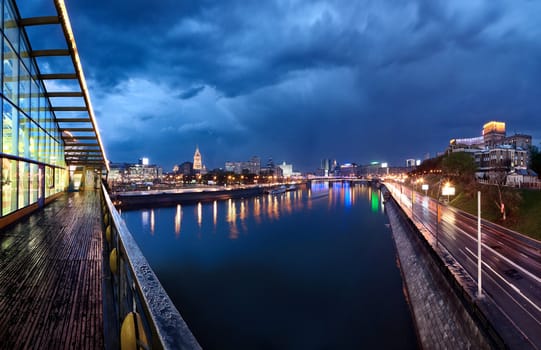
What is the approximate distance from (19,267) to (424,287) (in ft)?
47.6

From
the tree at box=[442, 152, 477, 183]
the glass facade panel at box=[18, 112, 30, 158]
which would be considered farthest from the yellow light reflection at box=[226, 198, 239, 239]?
the tree at box=[442, 152, 477, 183]

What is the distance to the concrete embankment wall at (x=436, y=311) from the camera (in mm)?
7473

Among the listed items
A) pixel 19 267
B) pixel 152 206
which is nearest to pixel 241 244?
pixel 19 267

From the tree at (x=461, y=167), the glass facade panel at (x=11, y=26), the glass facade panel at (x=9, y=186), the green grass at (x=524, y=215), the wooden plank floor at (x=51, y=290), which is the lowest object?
the green grass at (x=524, y=215)

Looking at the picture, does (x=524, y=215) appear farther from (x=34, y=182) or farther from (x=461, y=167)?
(x=34, y=182)

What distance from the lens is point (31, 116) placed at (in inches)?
552

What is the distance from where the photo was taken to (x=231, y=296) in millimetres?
15547

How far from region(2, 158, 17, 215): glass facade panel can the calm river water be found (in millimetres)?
8625

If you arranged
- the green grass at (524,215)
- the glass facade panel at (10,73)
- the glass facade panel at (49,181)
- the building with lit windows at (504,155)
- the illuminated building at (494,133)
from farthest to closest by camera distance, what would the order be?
the illuminated building at (494,133) < the building with lit windows at (504,155) < the green grass at (524,215) < the glass facade panel at (49,181) < the glass facade panel at (10,73)

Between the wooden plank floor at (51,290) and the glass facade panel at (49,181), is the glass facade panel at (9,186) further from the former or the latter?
the glass facade panel at (49,181)

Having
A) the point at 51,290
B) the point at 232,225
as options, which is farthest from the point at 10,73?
the point at 232,225

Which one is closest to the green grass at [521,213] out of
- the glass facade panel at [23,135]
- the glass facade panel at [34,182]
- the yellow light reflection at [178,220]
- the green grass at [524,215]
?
the green grass at [524,215]

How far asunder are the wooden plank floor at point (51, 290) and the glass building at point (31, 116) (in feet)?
11.0

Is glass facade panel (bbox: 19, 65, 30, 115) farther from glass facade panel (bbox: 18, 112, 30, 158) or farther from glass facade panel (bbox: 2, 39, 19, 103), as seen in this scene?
glass facade panel (bbox: 2, 39, 19, 103)
